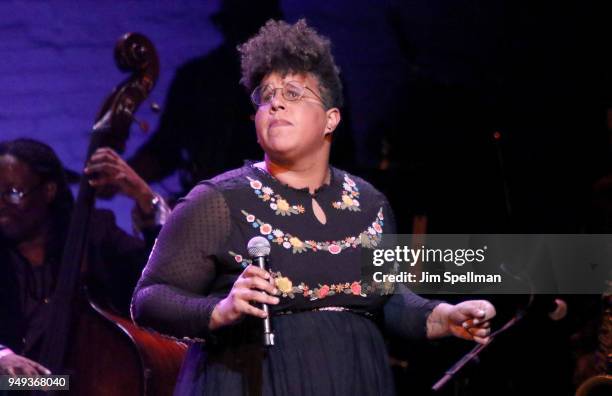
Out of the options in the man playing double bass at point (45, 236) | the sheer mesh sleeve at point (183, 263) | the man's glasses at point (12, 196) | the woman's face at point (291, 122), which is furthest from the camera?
the man's glasses at point (12, 196)

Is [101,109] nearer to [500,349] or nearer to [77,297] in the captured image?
[77,297]

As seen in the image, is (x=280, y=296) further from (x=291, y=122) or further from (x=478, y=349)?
(x=478, y=349)

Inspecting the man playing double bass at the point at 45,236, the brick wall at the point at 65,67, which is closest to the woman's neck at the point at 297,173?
the man playing double bass at the point at 45,236

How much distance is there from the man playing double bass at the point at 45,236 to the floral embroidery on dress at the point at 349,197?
1.14 meters

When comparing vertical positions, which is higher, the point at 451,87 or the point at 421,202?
the point at 451,87

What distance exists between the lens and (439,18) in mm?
4168

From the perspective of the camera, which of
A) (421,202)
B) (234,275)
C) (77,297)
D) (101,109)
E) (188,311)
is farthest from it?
(421,202)

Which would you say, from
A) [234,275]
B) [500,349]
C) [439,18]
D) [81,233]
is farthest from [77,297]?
[439,18]

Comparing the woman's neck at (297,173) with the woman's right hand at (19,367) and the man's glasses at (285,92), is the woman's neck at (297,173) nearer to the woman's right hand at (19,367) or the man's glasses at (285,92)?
the man's glasses at (285,92)

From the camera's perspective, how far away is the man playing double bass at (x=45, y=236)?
3.08m

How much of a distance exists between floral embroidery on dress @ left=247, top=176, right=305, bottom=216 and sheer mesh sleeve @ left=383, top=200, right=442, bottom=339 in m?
0.34

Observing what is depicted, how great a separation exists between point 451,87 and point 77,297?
2.19 m

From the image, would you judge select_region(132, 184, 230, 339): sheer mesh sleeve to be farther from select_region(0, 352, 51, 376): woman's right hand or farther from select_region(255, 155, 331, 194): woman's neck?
select_region(0, 352, 51, 376): woman's right hand

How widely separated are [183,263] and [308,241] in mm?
333
